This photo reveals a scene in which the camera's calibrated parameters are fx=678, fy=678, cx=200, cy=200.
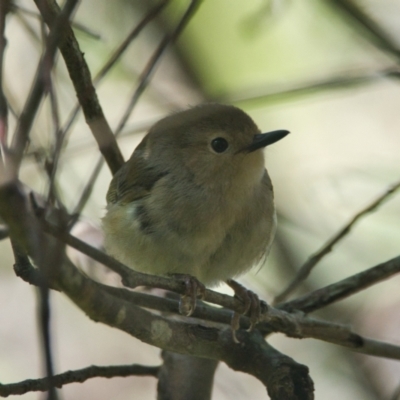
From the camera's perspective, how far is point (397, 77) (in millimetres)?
3318

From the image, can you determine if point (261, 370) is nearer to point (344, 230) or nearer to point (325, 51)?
point (344, 230)

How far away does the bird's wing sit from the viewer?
3.45m

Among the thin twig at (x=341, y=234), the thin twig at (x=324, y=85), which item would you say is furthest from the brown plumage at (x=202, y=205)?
the thin twig at (x=341, y=234)

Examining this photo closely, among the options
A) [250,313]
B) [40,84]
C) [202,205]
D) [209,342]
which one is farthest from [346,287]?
[40,84]

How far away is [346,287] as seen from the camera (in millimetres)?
2898

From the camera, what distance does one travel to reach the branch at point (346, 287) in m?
2.85

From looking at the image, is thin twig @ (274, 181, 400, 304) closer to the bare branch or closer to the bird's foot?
the bird's foot

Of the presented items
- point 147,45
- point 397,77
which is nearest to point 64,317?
point 147,45

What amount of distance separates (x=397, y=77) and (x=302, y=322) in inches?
52.6

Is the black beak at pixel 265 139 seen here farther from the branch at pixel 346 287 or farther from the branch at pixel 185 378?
the branch at pixel 185 378

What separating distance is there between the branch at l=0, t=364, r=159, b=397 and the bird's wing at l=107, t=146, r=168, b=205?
0.90 metres

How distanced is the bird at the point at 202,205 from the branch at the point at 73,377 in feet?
1.57

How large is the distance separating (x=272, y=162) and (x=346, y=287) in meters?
2.37

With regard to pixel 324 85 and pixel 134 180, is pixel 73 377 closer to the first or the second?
pixel 134 180
